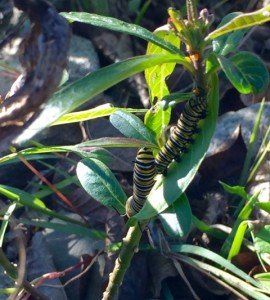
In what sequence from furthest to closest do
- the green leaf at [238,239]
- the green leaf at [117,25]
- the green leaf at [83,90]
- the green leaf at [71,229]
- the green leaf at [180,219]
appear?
the green leaf at [71,229], the green leaf at [238,239], the green leaf at [180,219], the green leaf at [117,25], the green leaf at [83,90]

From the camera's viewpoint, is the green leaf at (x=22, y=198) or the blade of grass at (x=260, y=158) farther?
the blade of grass at (x=260, y=158)

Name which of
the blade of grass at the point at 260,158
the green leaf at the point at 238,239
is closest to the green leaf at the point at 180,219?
the green leaf at the point at 238,239

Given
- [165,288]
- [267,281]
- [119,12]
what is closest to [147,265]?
[165,288]

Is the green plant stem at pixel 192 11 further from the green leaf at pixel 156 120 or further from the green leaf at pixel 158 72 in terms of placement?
the green leaf at pixel 156 120

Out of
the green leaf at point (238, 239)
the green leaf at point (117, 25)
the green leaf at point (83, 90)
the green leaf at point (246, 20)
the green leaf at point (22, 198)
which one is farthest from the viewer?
the green leaf at point (238, 239)

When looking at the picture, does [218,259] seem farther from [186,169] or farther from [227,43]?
[227,43]

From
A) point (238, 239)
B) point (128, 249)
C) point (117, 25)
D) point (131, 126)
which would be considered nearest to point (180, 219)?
point (128, 249)
